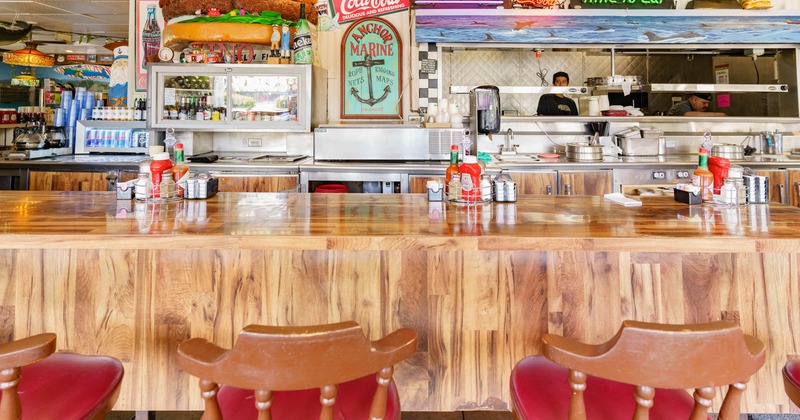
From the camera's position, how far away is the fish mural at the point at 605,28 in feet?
14.9

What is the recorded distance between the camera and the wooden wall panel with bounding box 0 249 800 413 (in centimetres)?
A: 168

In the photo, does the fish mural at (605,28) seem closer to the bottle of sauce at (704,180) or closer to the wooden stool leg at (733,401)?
the bottle of sauce at (704,180)

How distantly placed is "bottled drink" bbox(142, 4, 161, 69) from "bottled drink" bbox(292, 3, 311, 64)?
5.15 feet

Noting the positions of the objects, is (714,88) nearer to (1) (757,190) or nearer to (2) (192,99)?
(1) (757,190)

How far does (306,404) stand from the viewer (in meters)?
1.20

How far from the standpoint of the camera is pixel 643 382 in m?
0.95

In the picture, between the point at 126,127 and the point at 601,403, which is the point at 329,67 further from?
the point at 601,403

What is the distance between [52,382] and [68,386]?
0.05 m

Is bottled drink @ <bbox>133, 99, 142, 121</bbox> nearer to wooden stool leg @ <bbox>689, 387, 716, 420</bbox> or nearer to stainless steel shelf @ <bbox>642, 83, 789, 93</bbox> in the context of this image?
stainless steel shelf @ <bbox>642, 83, 789, 93</bbox>

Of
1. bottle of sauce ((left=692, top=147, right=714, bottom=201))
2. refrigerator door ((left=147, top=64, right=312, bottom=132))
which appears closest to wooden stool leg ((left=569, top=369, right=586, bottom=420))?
bottle of sauce ((left=692, top=147, right=714, bottom=201))

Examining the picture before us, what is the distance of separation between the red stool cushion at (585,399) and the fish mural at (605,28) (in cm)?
379

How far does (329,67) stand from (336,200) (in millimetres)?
3115

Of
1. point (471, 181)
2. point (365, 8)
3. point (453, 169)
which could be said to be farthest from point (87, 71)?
point (471, 181)

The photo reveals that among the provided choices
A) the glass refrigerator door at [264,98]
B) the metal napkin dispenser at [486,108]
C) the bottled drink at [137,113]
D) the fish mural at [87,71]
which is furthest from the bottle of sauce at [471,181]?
the fish mural at [87,71]
